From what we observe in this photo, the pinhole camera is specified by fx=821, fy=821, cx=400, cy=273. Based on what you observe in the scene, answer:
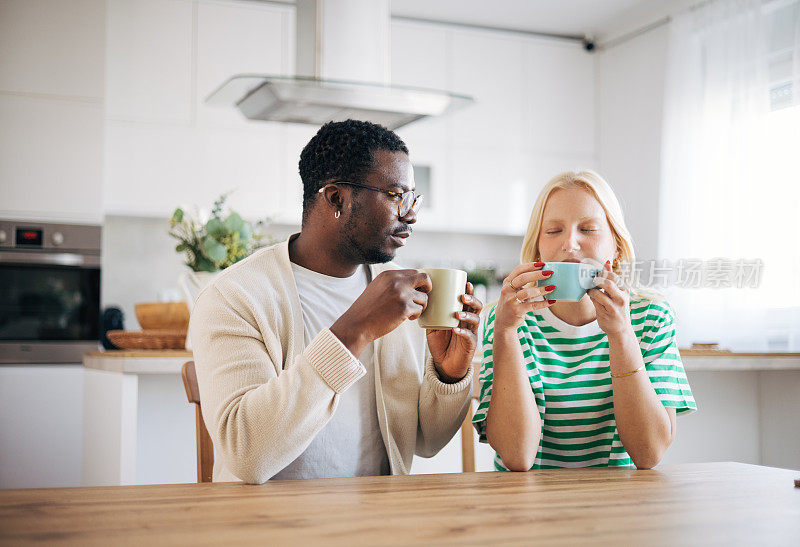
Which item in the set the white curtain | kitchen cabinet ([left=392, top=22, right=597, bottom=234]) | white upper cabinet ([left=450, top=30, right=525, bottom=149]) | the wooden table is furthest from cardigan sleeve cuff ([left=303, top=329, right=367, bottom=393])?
white upper cabinet ([left=450, top=30, right=525, bottom=149])

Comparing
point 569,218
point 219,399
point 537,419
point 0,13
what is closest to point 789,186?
point 569,218

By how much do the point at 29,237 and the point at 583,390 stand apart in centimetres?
327

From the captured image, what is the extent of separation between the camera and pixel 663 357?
1398mm

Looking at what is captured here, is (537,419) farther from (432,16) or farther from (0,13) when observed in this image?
(432,16)

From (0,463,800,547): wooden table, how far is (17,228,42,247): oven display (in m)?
3.28

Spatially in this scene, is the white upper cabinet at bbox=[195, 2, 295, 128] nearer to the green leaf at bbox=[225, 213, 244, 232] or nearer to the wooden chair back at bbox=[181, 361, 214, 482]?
the green leaf at bbox=[225, 213, 244, 232]

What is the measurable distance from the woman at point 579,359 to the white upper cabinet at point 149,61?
3225mm

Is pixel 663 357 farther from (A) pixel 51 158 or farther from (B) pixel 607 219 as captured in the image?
(A) pixel 51 158

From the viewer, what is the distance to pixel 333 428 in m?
1.36

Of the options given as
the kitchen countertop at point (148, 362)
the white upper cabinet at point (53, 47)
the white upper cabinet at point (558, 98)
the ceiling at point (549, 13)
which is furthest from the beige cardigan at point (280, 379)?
the white upper cabinet at point (558, 98)

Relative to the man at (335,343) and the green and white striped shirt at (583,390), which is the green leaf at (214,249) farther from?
the green and white striped shirt at (583,390)

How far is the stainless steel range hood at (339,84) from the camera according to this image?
2.75 meters

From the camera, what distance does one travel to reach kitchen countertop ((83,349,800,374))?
6.94ft

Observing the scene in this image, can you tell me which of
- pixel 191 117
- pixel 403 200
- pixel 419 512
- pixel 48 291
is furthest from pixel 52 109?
pixel 419 512
